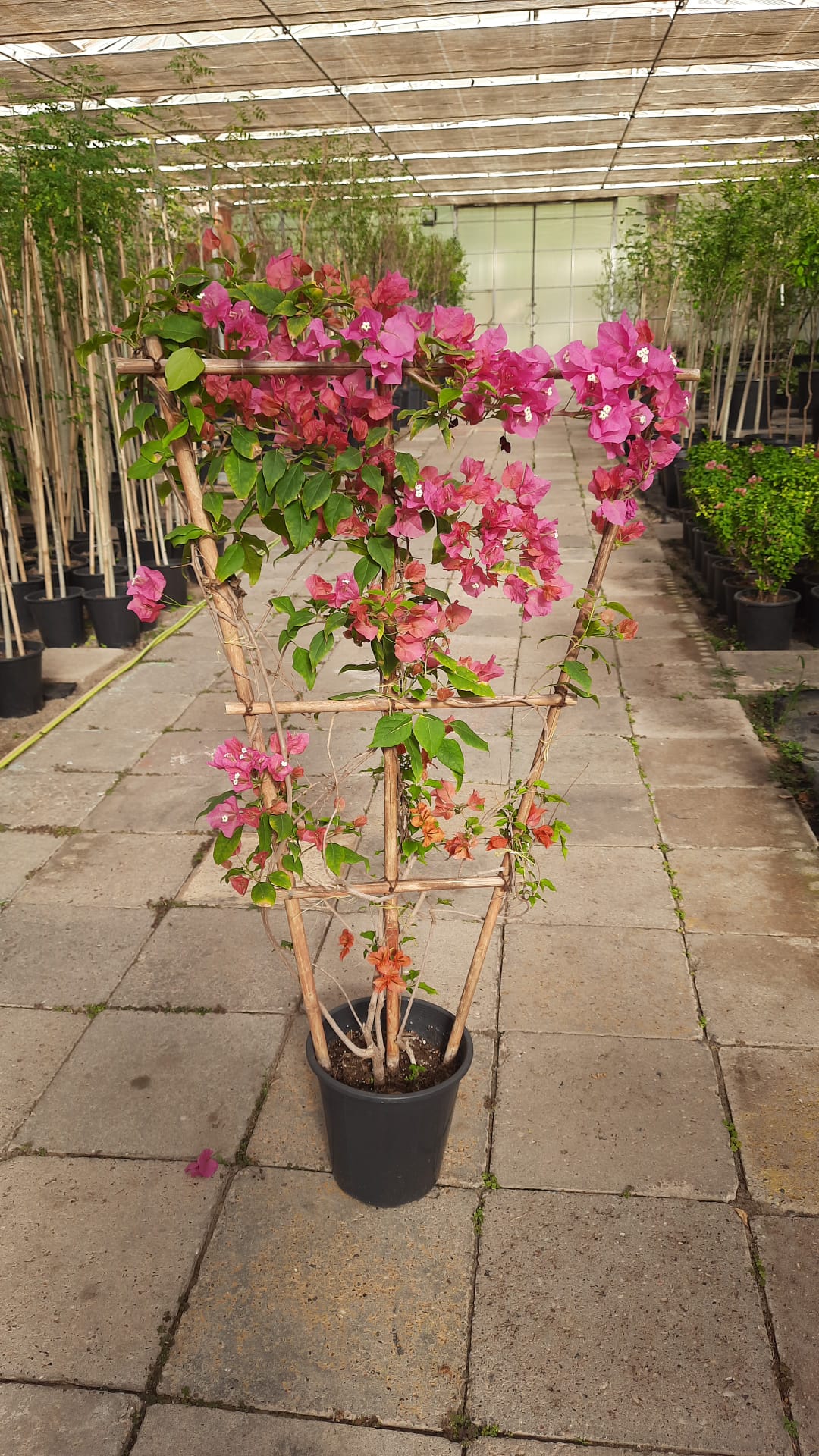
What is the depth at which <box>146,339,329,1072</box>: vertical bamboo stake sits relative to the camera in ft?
4.79

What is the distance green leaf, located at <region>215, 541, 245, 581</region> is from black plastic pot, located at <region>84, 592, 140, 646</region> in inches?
142

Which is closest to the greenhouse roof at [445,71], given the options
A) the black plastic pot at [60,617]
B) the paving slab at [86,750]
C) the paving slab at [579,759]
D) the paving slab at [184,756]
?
the black plastic pot at [60,617]

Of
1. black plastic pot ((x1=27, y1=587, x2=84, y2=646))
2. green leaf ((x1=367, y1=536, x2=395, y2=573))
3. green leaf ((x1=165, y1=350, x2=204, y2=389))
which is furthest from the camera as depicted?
black plastic pot ((x1=27, y1=587, x2=84, y2=646))

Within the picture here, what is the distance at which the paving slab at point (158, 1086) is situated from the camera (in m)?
2.07

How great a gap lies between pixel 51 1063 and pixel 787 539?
3595mm

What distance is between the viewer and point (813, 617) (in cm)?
482

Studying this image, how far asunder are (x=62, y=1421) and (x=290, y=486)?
4.60ft

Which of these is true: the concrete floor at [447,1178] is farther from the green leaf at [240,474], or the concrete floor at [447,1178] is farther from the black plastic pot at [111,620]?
the black plastic pot at [111,620]

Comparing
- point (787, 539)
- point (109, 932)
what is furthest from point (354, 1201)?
point (787, 539)

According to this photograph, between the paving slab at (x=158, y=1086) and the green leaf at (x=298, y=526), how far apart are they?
49.7 inches

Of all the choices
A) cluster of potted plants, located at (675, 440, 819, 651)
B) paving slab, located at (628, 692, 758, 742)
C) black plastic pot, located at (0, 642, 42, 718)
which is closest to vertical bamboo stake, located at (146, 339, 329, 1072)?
paving slab, located at (628, 692, 758, 742)

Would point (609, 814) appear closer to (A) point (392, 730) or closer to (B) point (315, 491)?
(A) point (392, 730)

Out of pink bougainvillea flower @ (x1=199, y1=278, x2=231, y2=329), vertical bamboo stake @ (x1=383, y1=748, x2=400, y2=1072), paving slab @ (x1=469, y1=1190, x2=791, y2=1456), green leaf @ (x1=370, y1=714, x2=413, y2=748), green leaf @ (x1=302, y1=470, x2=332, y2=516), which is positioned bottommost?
paving slab @ (x1=469, y1=1190, x2=791, y2=1456)

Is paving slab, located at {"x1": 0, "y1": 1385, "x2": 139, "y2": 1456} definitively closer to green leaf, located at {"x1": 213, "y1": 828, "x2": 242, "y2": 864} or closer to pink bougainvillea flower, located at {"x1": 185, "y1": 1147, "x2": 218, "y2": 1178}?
pink bougainvillea flower, located at {"x1": 185, "y1": 1147, "x2": 218, "y2": 1178}
